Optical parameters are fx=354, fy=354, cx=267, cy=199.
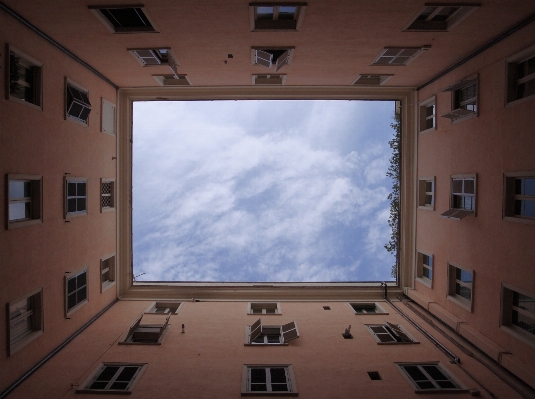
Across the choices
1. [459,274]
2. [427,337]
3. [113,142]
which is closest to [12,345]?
[113,142]

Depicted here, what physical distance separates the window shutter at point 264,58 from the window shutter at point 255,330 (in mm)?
8559

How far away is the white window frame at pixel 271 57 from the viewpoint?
1103 cm

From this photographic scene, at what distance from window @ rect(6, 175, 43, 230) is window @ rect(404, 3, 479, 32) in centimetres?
1082

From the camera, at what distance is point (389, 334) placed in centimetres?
1159

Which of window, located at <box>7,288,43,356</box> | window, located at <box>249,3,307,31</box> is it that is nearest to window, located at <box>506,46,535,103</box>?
window, located at <box>249,3,307,31</box>

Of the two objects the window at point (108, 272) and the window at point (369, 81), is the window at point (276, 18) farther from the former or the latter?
the window at point (108, 272)

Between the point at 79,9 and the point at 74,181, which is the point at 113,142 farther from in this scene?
the point at 79,9

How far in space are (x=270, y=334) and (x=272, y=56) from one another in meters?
9.21

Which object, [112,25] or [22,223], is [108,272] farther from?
[112,25]

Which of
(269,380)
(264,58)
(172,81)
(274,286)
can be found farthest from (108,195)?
(269,380)

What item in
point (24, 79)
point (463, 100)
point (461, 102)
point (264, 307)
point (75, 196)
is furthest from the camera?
point (264, 307)

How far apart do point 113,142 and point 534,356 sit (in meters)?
14.9

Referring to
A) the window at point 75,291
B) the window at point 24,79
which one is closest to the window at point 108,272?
the window at point 75,291

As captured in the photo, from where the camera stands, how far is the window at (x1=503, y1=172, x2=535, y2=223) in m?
8.52
